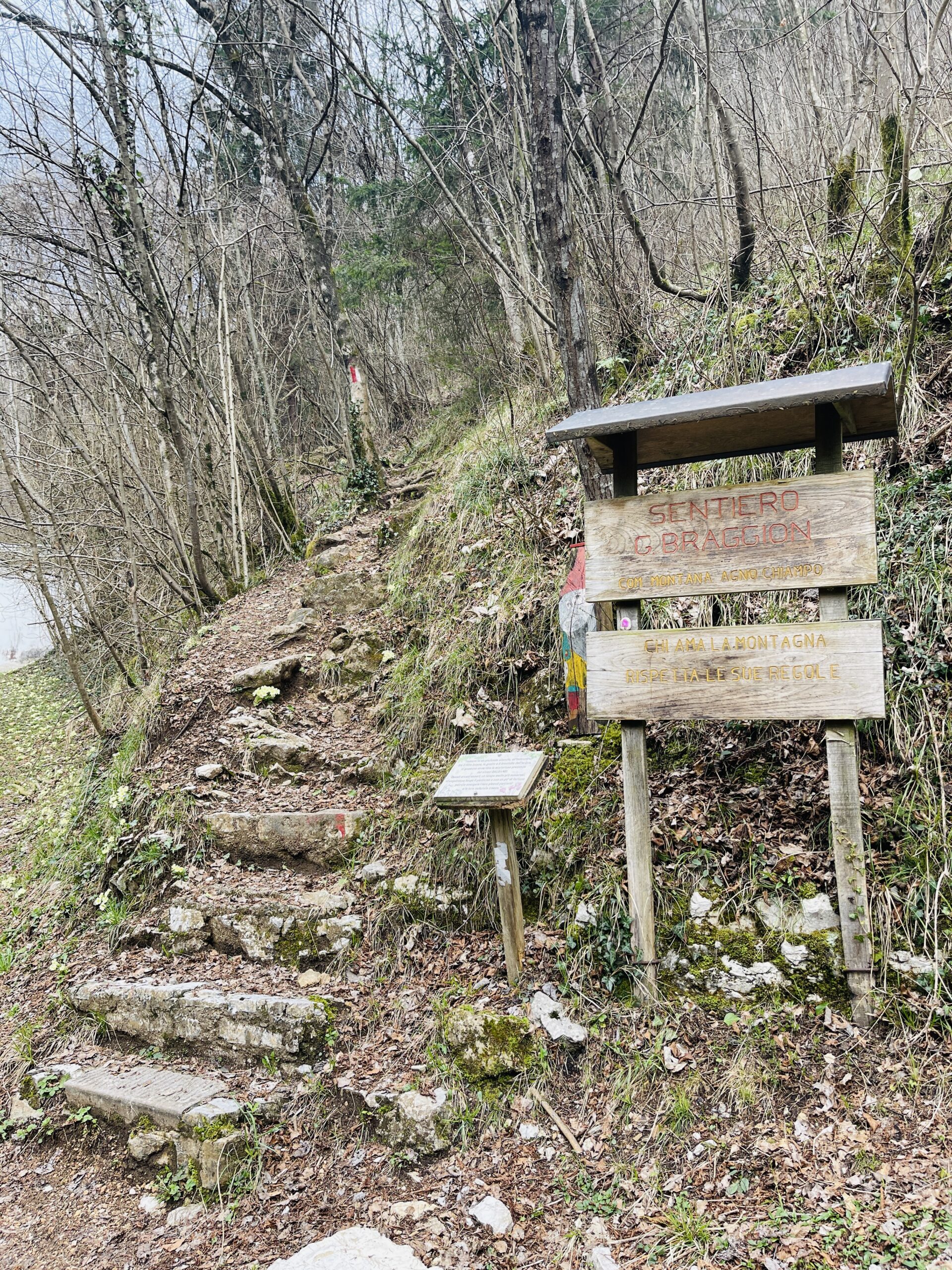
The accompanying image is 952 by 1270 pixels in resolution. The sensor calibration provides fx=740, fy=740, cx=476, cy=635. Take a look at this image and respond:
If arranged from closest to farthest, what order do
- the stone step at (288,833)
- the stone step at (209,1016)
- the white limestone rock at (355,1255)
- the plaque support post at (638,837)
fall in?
the white limestone rock at (355,1255) → the plaque support post at (638,837) → the stone step at (209,1016) → the stone step at (288,833)

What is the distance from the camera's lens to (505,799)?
338 cm

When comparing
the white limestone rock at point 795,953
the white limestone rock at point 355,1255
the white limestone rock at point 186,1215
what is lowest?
the white limestone rock at point 186,1215

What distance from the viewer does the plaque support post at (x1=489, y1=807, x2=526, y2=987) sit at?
3.58m

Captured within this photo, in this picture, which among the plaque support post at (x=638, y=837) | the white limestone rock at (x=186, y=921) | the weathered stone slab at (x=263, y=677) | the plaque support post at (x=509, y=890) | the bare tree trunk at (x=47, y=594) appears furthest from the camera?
the bare tree trunk at (x=47, y=594)

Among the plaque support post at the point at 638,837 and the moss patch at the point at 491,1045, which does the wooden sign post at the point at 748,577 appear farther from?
the moss patch at the point at 491,1045

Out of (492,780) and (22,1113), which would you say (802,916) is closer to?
(492,780)

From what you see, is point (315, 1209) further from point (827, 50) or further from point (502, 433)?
point (827, 50)

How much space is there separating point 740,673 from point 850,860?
0.89 metres

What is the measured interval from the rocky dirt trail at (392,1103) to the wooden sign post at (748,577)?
1.44 feet

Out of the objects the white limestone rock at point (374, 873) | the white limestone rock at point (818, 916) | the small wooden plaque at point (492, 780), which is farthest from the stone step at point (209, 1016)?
the white limestone rock at point (818, 916)

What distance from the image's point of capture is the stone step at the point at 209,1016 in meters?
3.99

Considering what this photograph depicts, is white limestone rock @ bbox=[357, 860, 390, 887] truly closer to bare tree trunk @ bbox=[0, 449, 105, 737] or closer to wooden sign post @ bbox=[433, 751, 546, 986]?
wooden sign post @ bbox=[433, 751, 546, 986]

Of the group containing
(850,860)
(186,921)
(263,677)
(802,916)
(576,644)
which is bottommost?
(186,921)

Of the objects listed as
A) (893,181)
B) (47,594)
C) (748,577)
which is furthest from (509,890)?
(47,594)
